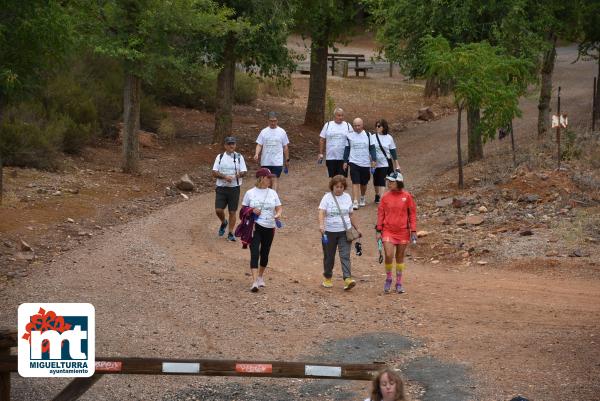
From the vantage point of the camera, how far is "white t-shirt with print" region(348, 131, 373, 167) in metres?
20.4

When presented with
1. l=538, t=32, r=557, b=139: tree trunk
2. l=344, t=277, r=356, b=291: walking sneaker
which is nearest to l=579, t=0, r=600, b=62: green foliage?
l=538, t=32, r=557, b=139: tree trunk

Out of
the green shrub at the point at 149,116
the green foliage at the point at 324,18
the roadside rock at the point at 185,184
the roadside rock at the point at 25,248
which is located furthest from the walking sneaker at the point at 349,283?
the green shrub at the point at 149,116

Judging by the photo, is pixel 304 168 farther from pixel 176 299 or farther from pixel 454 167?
pixel 176 299

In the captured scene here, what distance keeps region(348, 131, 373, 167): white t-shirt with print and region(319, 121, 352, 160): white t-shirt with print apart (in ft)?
0.62

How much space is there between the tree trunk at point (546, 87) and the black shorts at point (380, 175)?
842 centimetres

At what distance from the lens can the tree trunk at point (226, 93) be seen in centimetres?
2805

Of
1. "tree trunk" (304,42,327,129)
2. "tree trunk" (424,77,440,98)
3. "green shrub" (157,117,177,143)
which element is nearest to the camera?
"green shrub" (157,117,177,143)

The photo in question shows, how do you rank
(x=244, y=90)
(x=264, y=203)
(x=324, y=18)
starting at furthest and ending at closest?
1. (x=244, y=90)
2. (x=324, y=18)
3. (x=264, y=203)

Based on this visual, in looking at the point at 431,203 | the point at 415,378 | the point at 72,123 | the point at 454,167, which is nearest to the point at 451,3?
the point at 454,167

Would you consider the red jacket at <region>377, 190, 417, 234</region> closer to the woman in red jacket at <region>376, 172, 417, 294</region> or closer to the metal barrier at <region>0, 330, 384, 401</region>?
the woman in red jacket at <region>376, 172, 417, 294</region>

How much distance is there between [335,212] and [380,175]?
610 cm

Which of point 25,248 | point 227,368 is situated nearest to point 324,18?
point 25,248

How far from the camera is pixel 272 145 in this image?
1988 cm

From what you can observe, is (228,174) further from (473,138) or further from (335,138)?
(473,138)
